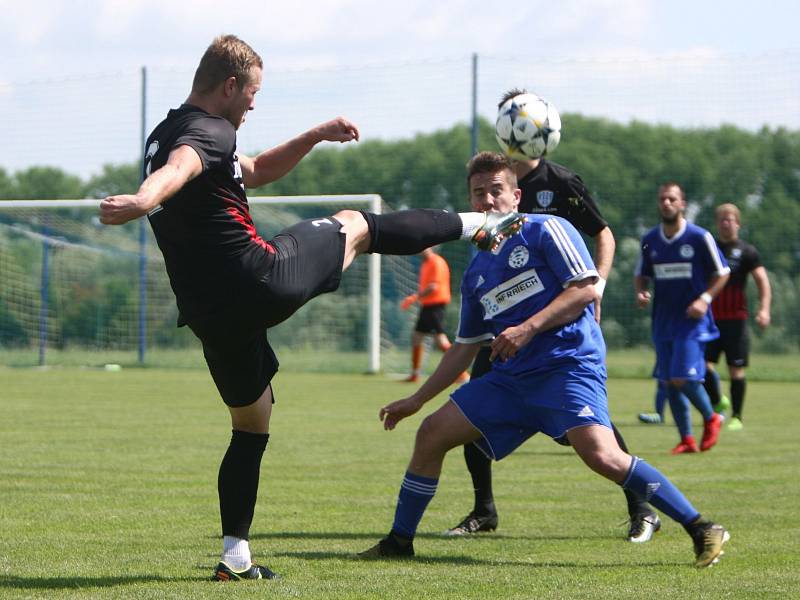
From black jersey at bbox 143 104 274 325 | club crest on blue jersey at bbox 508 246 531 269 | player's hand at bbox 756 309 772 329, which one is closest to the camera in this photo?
black jersey at bbox 143 104 274 325

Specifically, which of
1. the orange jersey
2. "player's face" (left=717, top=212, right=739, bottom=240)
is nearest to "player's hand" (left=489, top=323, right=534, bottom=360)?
"player's face" (left=717, top=212, right=739, bottom=240)

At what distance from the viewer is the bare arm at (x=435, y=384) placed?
19.0 ft

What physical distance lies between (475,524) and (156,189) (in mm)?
3107

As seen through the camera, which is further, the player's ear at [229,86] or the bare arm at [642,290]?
the bare arm at [642,290]

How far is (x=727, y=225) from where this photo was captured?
13.6 meters

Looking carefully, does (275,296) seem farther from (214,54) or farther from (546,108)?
(546,108)

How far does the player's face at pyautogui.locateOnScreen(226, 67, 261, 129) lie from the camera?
4.96 meters

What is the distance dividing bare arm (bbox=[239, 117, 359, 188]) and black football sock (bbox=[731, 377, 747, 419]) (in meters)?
8.71

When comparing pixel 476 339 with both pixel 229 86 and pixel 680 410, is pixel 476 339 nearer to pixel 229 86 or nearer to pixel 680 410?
pixel 229 86

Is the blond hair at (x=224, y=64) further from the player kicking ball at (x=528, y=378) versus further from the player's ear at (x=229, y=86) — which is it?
the player kicking ball at (x=528, y=378)

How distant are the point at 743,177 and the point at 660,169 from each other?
1896 millimetres

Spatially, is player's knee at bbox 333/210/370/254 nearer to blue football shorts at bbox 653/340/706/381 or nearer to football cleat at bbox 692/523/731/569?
football cleat at bbox 692/523/731/569

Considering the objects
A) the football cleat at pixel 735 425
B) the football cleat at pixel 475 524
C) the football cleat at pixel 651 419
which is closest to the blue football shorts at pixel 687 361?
the football cleat at pixel 735 425

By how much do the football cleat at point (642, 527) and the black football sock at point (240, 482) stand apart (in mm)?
2055
